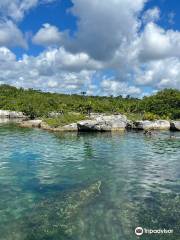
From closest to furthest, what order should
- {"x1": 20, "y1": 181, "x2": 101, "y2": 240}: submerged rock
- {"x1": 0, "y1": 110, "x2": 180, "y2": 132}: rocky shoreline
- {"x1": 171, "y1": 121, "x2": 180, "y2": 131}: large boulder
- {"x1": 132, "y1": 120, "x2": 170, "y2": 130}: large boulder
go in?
{"x1": 20, "y1": 181, "x2": 101, "y2": 240}: submerged rock → {"x1": 0, "y1": 110, "x2": 180, "y2": 132}: rocky shoreline → {"x1": 171, "y1": 121, "x2": 180, "y2": 131}: large boulder → {"x1": 132, "y1": 120, "x2": 170, "y2": 130}: large boulder

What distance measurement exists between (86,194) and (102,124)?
184 feet

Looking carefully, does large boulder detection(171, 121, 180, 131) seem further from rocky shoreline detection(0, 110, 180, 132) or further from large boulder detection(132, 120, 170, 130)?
large boulder detection(132, 120, 170, 130)

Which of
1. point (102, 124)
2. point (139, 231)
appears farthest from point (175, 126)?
point (139, 231)

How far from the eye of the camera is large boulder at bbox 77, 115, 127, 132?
81.8 m

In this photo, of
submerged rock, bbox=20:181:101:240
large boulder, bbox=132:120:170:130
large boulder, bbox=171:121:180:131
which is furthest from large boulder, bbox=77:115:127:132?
submerged rock, bbox=20:181:101:240

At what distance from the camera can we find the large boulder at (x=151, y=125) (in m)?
89.9

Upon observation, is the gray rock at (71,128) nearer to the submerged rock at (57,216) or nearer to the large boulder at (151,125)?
the large boulder at (151,125)

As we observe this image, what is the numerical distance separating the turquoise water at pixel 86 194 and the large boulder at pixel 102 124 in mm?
31527

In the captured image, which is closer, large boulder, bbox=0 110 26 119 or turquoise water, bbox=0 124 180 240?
turquoise water, bbox=0 124 180 240

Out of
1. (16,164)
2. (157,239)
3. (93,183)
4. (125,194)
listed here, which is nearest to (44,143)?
(16,164)

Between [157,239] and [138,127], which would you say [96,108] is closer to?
[138,127]

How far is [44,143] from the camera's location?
5934 centimetres

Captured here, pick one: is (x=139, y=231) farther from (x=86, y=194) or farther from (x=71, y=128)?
(x=71, y=128)

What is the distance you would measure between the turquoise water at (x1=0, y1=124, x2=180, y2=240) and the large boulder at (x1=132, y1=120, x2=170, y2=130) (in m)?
39.6
